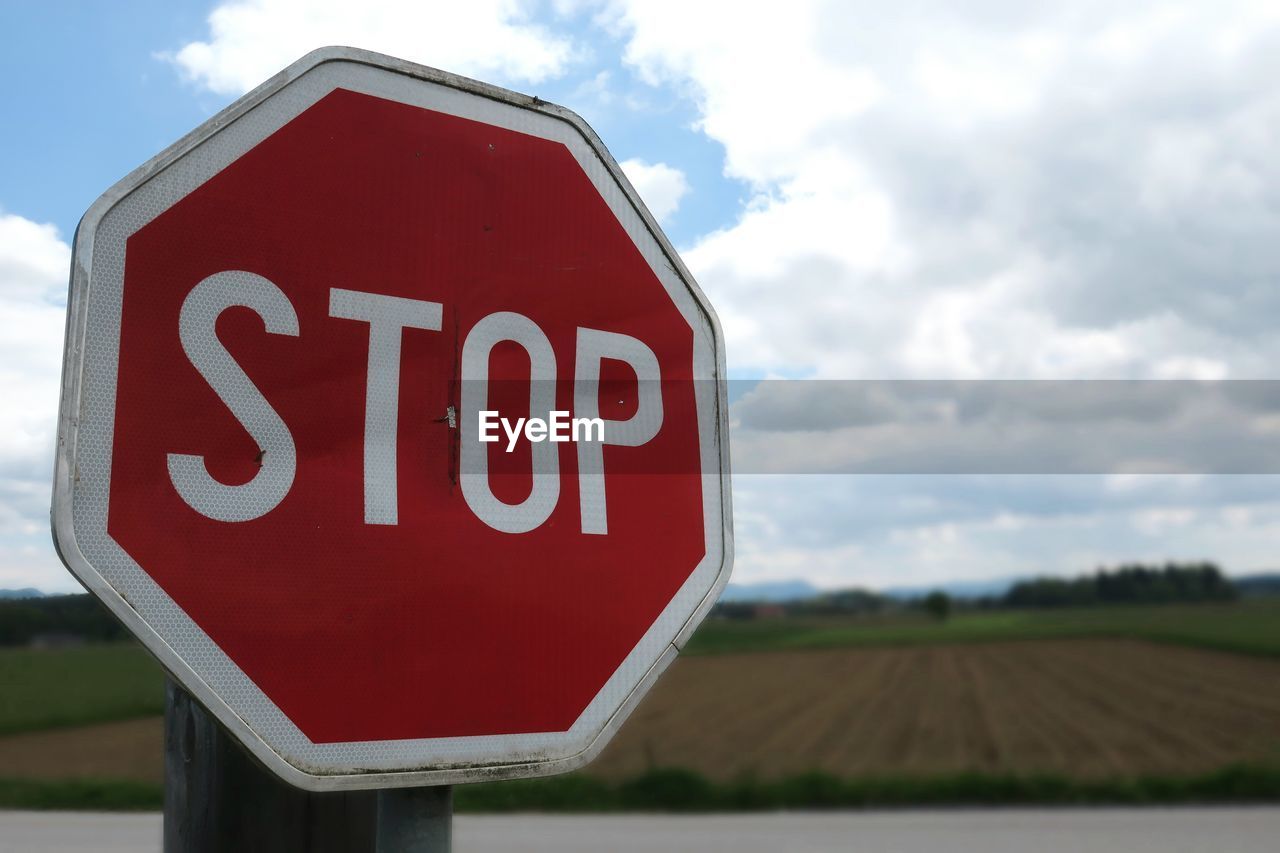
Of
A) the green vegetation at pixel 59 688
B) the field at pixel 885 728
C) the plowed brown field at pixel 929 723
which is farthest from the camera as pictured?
the green vegetation at pixel 59 688

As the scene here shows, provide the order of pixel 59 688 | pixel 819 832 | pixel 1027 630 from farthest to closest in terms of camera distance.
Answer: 1. pixel 1027 630
2. pixel 59 688
3. pixel 819 832

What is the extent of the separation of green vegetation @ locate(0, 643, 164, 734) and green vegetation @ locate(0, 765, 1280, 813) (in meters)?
6.04

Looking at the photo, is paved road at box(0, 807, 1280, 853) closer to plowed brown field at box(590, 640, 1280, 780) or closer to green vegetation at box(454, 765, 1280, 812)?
green vegetation at box(454, 765, 1280, 812)

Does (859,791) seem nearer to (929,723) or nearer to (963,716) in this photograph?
(929,723)

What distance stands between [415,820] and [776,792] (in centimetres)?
1565

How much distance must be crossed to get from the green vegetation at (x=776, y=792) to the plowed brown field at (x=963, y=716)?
2.10 ft

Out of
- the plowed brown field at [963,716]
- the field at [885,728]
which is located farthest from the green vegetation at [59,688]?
the plowed brown field at [963,716]

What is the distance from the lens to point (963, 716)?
75.8 feet

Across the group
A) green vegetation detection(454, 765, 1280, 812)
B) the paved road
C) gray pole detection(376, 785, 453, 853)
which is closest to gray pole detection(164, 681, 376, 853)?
gray pole detection(376, 785, 453, 853)

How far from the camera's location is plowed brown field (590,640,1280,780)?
1781 cm

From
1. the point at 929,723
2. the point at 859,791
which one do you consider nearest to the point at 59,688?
the point at 859,791

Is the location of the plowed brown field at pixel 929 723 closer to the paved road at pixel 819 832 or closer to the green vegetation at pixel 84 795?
the green vegetation at pixel 84 795

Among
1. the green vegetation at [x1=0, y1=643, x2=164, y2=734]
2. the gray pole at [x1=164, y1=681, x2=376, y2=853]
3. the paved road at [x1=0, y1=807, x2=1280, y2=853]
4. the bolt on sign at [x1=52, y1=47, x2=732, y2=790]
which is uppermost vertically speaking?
the bolt on sign at [x1=52, y1=47, x2=732, y2=790]

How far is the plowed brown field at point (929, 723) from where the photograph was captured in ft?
56.6
